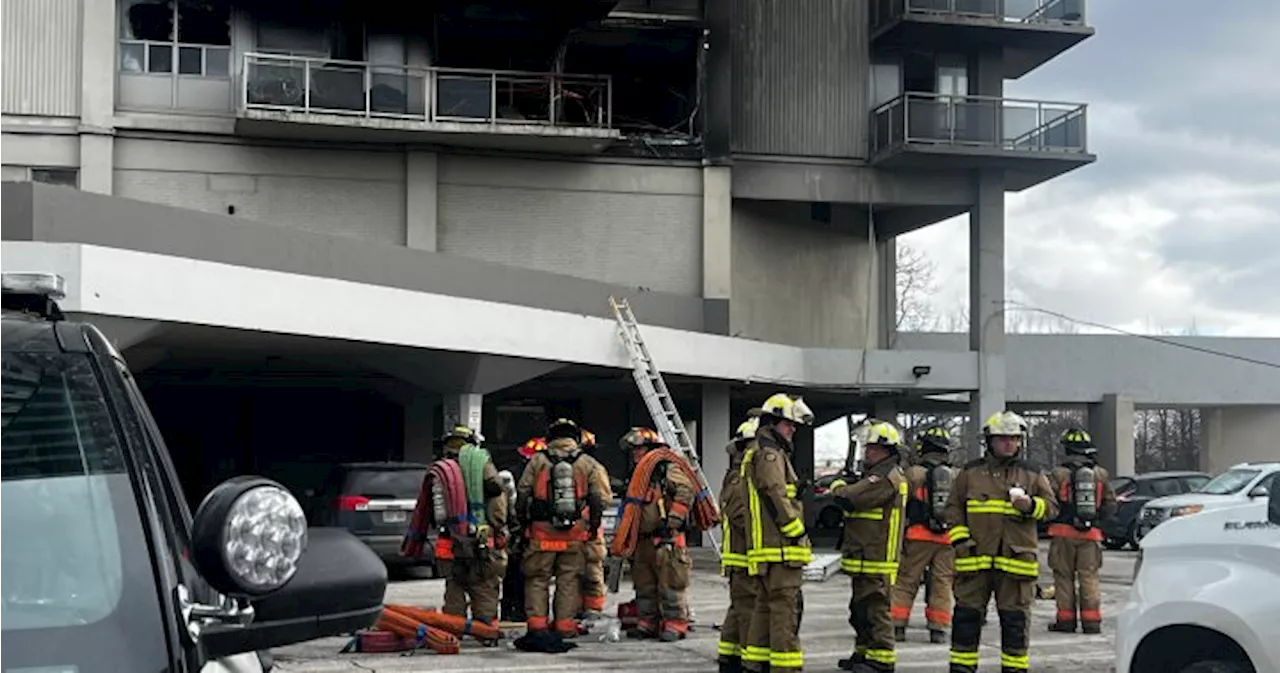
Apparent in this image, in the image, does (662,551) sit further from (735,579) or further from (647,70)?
(647,70)

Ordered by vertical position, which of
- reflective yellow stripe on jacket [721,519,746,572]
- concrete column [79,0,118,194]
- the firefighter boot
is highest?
concrete column [79,0,118,194]

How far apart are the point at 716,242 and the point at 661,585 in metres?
17.0

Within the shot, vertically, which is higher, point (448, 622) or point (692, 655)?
point (448, 622)

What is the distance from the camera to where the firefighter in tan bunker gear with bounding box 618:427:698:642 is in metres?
12.4

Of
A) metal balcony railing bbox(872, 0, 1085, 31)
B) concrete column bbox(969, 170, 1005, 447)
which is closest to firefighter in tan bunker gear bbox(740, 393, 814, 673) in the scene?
concrete column bbox(969, 170, 1005, 447)

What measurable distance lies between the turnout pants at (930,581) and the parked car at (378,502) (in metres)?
7.28

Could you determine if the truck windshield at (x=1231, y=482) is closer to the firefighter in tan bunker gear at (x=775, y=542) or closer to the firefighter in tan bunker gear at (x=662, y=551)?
the firefighter in tan bunker gear at (x=662, y=551)

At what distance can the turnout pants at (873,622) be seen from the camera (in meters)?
10.7

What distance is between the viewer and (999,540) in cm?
1038

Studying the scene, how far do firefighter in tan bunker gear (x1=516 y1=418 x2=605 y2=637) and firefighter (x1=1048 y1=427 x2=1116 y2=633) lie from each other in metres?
4.73

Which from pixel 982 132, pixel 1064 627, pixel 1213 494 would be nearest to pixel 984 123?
pixel 982 132

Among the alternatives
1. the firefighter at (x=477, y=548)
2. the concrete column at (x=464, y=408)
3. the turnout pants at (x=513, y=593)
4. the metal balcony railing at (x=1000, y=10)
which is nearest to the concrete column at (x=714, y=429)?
the concrete column at (x=464, y=408)

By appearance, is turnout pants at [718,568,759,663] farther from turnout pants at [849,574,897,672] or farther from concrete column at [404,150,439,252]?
concrete column at [404,150,439,252]

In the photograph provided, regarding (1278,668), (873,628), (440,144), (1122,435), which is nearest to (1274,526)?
(1278,668)
